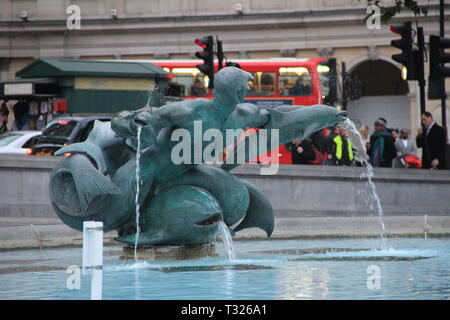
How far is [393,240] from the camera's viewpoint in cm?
1469

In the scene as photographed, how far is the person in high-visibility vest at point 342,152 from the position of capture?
902 inches

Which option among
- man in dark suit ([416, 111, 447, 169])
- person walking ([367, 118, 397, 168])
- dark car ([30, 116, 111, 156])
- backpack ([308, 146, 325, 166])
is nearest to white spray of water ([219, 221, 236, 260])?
man in dark suit ([416, 111, 447, 169])

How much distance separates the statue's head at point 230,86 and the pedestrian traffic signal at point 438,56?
8.79 meters

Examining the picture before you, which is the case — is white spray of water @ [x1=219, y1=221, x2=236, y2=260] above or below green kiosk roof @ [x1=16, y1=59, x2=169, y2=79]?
below

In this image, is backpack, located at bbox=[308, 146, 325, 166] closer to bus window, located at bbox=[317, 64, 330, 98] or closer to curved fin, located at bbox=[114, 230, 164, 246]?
curved fin, located at bbox=[114, 230, 164, 246]

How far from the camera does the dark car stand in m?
25.8

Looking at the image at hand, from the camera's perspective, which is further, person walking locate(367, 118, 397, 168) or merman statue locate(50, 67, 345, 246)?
person walking locate(367, 118, 397, 168)

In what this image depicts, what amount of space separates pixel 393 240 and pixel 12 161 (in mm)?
6647

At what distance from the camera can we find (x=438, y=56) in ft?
65.2

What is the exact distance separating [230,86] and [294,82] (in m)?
29.1

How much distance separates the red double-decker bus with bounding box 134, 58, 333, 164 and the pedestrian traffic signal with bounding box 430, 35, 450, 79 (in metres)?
18.6

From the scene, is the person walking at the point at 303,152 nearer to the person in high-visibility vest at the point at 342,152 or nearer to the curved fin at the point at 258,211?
the person in high-visibility vest at the point at 342,152
